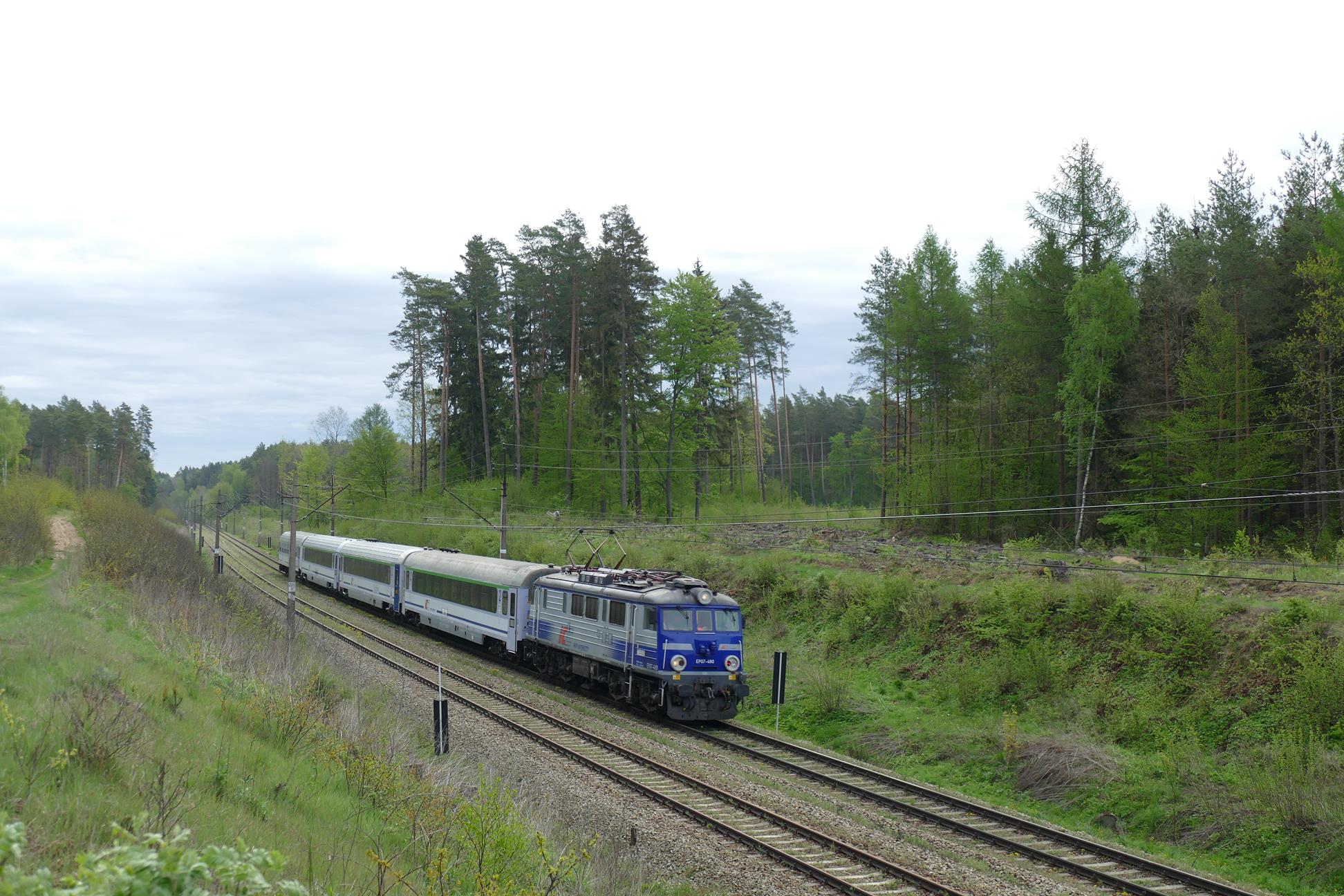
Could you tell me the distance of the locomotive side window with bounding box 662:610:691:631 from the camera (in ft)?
64.5

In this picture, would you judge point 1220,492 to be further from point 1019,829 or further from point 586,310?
point 586,310

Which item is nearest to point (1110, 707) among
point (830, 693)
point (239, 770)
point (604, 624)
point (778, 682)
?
point (830, 693)

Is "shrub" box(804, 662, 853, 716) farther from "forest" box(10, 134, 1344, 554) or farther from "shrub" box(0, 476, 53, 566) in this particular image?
"shrub" box(0, 476, 53, 566)

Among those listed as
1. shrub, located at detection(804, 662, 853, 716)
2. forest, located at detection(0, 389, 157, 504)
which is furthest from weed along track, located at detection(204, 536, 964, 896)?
forest, located at detection(0, 389, 157, 504)

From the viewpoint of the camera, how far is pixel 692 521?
1859 inches

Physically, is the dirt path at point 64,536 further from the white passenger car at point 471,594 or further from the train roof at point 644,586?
the train roof at point 644,586

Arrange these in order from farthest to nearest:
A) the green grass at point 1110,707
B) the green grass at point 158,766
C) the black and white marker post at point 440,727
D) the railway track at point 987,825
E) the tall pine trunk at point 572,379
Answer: the tall pine trunk at point 572,379, the black and white marker post at point 440,727, the green grass at point 1110,707, the railway track at point 987,825, the green grass at point 158,766

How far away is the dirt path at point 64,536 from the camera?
122ft

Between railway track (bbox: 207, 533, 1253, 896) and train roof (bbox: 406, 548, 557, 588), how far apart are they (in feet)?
27.2

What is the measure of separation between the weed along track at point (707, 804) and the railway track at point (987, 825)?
6.61 feet

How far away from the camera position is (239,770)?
943cm

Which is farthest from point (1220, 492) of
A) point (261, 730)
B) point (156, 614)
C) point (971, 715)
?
point (156, 614)

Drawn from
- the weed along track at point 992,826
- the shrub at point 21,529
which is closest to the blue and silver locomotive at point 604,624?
the weed along track at point 992,826

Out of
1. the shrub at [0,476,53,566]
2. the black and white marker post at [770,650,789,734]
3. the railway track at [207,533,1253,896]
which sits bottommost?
the railway track at [207,533,1253,896]
